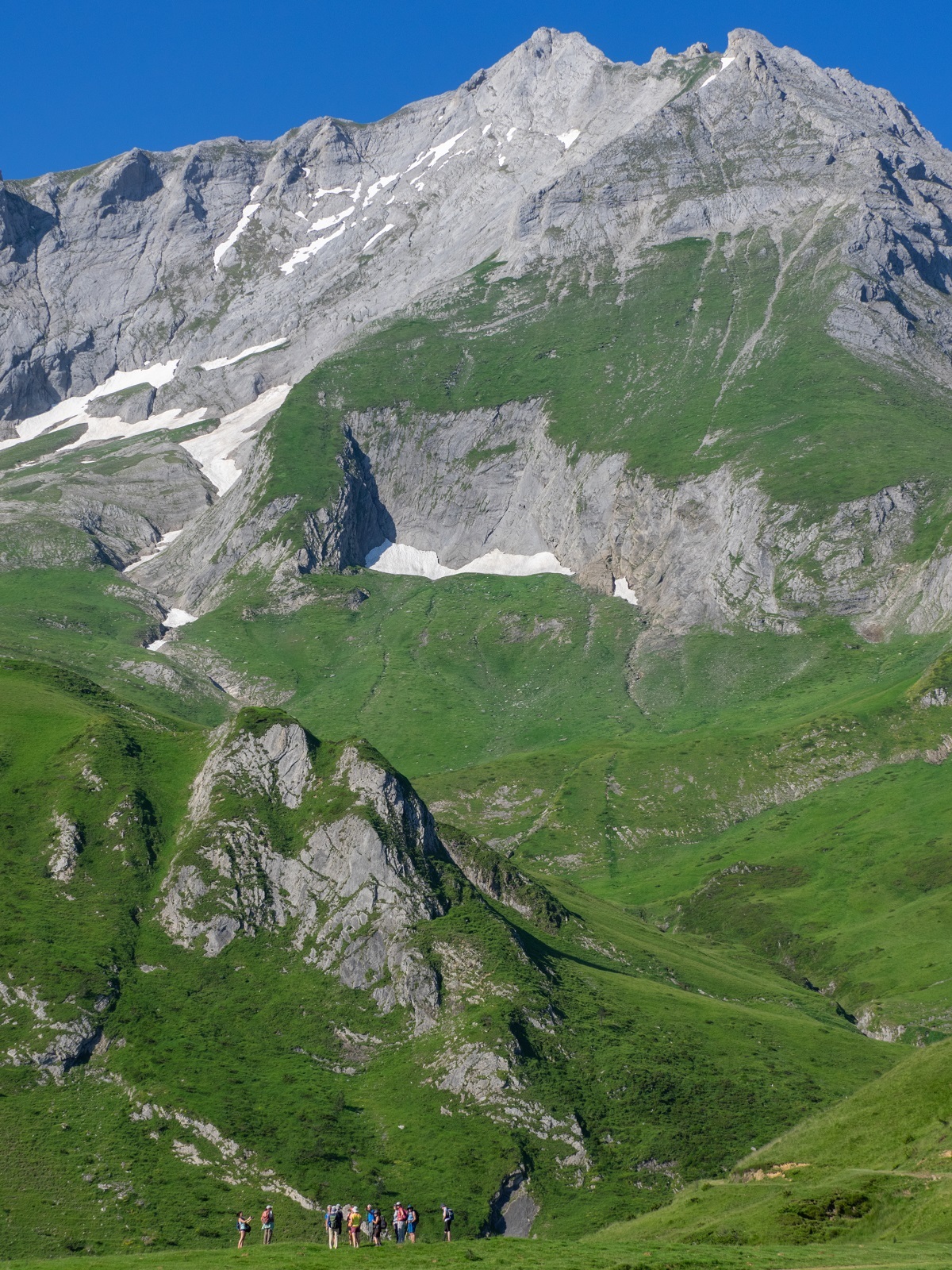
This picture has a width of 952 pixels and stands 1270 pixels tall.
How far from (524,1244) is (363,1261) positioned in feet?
33.9

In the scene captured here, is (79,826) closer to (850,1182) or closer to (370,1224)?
(370,1224)

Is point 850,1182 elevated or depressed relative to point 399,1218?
depressed

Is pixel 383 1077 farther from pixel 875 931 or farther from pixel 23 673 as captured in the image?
pixel 875 931

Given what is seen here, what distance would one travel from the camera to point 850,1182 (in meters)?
61.3

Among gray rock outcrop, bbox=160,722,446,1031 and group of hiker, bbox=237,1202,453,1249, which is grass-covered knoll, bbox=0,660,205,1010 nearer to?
gray rock outcrop, bbox=160,722,446,1031

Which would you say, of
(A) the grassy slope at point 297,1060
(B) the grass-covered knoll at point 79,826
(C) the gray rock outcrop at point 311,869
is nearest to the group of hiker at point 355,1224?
(A) the grassy slope at point 297,1060

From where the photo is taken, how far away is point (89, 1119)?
3607 inches

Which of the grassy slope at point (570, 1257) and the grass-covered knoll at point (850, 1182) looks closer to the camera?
the grassy slope at point (570, 1257)

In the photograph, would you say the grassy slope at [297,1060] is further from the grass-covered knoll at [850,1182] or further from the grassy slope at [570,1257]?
the grassy slope at [570,1257]

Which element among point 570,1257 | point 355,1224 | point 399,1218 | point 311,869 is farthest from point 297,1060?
point 570,1257

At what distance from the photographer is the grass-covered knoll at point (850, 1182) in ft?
187

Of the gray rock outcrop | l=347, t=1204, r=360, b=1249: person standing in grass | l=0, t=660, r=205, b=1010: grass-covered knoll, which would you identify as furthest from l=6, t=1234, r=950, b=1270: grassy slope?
the gray rock outcrop

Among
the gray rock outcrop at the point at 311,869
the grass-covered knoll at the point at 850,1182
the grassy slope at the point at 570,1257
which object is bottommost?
the grass-covered knoll at the point at 850,1182

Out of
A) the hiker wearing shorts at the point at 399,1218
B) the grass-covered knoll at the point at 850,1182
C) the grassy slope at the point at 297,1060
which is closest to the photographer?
the grass-covered knoll at the point at 850,1182
